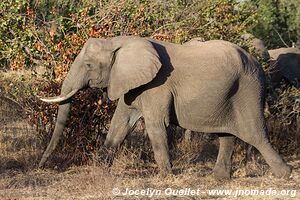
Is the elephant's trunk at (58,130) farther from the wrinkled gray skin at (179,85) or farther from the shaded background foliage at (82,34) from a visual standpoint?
the shaded background foliage at (82,34)

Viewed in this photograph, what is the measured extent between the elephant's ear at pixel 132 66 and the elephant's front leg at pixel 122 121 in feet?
0.97

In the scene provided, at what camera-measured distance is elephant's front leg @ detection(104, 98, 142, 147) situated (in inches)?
338

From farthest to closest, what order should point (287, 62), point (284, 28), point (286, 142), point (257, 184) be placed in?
point (284, 28) < point (287, 62) < point (286, 142) < point (257, 184)

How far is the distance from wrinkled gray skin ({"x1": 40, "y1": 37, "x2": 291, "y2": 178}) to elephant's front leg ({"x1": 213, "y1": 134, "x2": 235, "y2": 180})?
33 millimetres

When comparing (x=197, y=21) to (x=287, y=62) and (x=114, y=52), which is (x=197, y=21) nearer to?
(x=114, y=52)

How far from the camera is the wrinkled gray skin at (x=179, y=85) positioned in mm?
8188

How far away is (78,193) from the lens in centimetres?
734

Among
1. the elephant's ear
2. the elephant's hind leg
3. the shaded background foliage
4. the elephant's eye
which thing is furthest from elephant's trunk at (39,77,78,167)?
the elephant's hind leg

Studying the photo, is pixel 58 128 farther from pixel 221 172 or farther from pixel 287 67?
pixel 287 67

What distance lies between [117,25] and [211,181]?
8.87 ft

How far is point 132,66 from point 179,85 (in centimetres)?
63

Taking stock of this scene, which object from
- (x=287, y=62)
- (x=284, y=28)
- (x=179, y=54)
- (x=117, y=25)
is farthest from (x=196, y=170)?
(x=284, y=28)

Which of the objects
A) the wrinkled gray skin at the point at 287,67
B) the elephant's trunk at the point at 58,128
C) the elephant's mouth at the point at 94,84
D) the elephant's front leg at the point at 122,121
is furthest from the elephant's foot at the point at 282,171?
the wrinkled gray skin at the point at 287,67

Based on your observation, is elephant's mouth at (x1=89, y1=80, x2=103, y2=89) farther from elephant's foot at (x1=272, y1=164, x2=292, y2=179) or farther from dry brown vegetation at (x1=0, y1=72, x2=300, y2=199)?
elephant's foot at (x1=272, y1=164, x2=292, y2=179)
